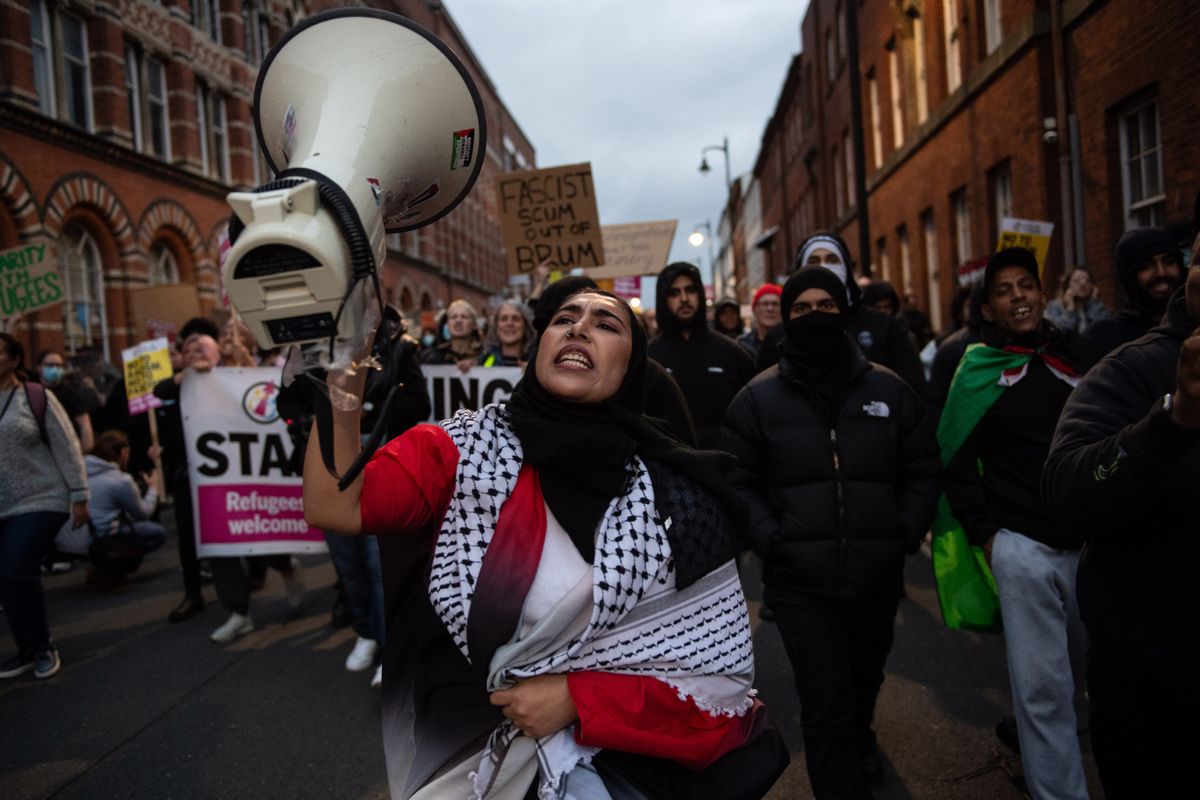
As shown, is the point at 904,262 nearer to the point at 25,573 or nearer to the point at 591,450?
the point at 25,573

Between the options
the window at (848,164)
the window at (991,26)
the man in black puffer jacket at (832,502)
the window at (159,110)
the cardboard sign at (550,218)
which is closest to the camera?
the man in black puffer jacket at (832,502)

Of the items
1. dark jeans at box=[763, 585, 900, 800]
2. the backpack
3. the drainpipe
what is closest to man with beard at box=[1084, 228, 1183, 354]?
dark jeans at box=[763, 585, 900, 800]

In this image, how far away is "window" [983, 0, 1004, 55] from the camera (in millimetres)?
12844

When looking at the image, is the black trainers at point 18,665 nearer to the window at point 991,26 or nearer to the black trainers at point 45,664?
the black trainers at point 45,664

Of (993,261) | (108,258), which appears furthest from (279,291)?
(108,258)

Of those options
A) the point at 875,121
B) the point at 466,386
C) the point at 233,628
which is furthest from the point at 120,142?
the point at 875,121

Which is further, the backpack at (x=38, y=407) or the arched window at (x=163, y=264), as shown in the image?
the arched window at (x=163, y=264)

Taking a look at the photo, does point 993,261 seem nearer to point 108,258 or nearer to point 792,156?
point 108,258

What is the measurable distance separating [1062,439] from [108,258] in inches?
771

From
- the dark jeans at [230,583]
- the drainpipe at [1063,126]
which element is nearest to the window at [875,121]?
the drainpipe at [1063,126]

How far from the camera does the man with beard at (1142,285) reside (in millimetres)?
3477

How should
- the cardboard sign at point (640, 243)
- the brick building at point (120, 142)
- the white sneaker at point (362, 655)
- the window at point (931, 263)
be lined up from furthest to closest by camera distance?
the window at point (931, 263)
the brick building at point (120, 142)
the cardboard sign at point (640, 243)
the white sneaker at point (362, 655)

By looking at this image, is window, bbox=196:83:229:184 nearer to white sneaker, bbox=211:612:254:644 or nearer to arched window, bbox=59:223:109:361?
arched window, bbox=59:223:109:361

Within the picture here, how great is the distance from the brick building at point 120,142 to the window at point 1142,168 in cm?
1008
